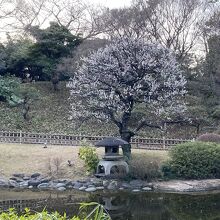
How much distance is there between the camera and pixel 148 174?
18219 mm

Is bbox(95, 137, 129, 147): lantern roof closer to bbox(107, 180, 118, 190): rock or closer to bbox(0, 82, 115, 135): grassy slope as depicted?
bbox(107, 180, 118, 190): rock

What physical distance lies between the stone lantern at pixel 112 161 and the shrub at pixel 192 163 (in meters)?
1.77

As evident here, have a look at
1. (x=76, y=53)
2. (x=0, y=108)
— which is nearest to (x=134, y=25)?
(x=76, y=53)

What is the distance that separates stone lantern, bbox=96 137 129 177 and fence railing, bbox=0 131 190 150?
12.5ft

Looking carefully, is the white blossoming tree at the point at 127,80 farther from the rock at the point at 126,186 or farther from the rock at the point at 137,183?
the rock at the point at 126,186

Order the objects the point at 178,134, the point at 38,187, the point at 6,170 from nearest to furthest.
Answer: the point at 38,187
the point at 6,170
the point at 178,134

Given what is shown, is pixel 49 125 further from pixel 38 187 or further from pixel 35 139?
pixel 38 187

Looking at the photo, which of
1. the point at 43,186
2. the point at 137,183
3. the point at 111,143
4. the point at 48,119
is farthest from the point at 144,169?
the point at 48,119

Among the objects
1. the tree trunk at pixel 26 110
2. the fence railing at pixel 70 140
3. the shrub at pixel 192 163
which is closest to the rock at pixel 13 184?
the fence railing at pixel 70 140

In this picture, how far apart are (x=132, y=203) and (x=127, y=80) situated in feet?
19.9

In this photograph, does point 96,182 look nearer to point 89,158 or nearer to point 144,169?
point 89,158

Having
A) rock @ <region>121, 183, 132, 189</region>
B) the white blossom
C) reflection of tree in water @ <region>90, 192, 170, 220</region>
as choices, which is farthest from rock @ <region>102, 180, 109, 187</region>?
the white blossom

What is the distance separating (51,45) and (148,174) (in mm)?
17241

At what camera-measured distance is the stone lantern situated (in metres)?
18.3
